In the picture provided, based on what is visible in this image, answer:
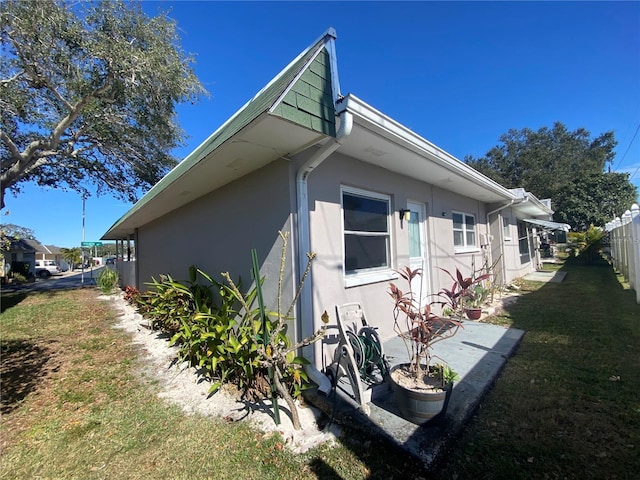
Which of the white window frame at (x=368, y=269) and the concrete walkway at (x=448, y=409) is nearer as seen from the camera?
the concrete walkway at (x=448, y=409)

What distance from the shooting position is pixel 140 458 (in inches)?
98.3

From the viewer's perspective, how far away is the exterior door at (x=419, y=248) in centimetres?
563

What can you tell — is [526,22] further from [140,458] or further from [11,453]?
[11,453]

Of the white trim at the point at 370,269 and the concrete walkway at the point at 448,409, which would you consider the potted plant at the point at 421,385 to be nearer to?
the concrete walkway at the point at 448,409

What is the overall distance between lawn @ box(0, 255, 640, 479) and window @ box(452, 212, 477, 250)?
3142 mm

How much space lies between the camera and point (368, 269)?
14.9 feet

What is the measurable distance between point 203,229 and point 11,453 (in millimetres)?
3885

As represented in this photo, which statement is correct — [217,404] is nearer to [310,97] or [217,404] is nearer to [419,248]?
[310,97]

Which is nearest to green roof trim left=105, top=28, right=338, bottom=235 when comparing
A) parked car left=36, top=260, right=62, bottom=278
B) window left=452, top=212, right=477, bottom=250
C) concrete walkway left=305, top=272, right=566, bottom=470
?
concrete walkway left=305, top=272, right=566, bottom=470

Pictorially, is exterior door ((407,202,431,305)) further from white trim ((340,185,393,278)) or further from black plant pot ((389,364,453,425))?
black plant pot ((389,364,453,425))

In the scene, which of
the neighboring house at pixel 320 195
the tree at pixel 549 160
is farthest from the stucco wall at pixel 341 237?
the tree at pixel 549 160

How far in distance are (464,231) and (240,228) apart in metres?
6.33

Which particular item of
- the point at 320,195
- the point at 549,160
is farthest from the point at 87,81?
the point at 549,160

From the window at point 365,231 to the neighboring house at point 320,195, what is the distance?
0.06ft
